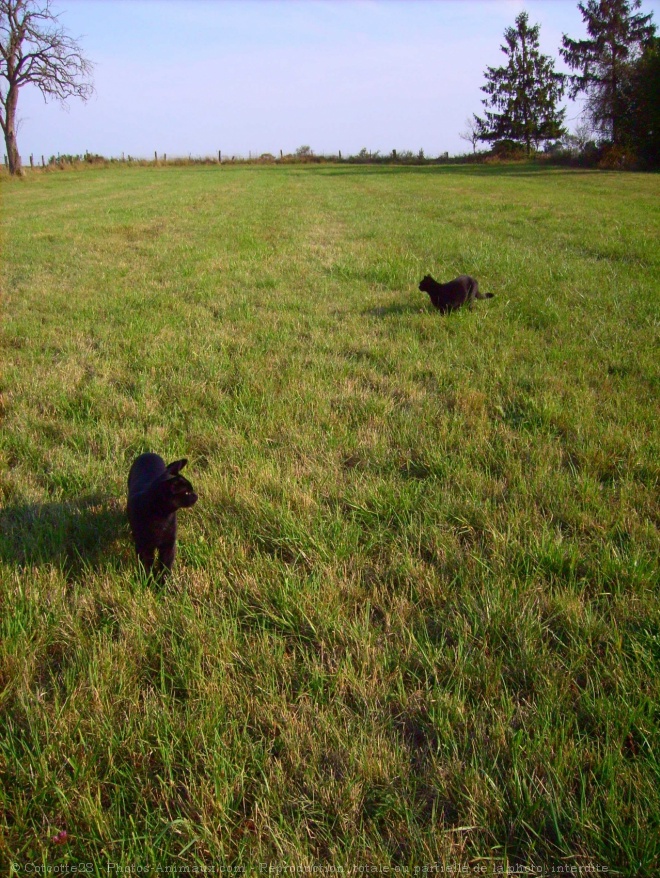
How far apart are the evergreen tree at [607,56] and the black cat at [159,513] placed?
1681 inches

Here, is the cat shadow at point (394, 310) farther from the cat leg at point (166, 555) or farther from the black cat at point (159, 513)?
the cat leg at point (166, 555)

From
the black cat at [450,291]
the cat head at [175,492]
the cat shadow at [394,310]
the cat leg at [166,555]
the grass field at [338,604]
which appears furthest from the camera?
Answer: the cat shadow at [394,310]

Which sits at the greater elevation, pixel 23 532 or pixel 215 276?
pixel 215 276

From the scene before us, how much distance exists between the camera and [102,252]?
979 cm

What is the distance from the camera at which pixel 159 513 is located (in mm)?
2074

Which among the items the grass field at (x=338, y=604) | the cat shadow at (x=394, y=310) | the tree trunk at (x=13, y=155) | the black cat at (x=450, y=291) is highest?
the tree trunk at (x=13, y=155)

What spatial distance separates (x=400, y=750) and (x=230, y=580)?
942 mm

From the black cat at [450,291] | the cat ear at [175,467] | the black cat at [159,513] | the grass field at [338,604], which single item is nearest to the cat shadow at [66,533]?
the grass field at [338,604]

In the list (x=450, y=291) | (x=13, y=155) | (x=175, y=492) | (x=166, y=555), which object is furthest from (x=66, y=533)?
(x=13, y=155)

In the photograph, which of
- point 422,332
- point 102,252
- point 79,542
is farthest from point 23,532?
point 102,252

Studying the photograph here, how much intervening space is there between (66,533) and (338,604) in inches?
50.5

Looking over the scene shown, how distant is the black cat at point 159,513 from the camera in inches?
79.7

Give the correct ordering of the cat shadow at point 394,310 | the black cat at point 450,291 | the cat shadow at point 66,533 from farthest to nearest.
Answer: the cat shadow at point 394,310 → the black cat at point 450,291 → the cat shadow at point 66,533

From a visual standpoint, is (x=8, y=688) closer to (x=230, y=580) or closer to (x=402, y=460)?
(x=230, y=580)
